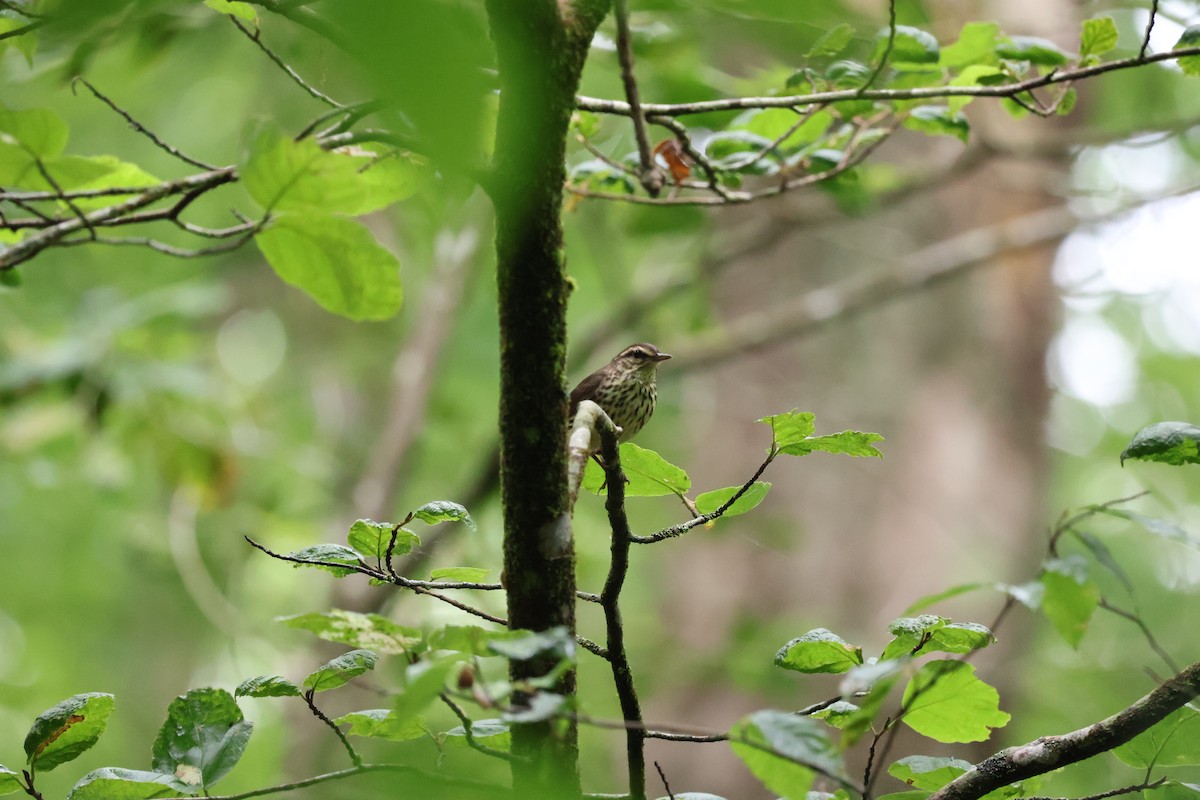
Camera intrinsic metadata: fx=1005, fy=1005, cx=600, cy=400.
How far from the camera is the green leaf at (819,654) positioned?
132 cm

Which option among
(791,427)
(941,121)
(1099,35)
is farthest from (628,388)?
(791,427)

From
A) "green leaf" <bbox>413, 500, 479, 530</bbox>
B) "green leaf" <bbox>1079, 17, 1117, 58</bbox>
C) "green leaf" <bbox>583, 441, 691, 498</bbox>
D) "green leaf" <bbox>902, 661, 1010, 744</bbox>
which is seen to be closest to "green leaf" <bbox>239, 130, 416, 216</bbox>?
"green leaf" <bbox>413, 500, 479, 530</bbox>

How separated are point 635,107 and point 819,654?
0.93 metres

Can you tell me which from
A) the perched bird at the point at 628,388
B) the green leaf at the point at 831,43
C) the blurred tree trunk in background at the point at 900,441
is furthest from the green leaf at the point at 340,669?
the blurred tree trunk in background at the point at 900,441

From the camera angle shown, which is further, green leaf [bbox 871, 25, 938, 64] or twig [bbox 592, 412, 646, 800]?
green leaf [bbox 871, 25, 938, 64]

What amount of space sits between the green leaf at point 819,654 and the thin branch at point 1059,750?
0.63 ft

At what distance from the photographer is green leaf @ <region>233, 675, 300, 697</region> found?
1305 mm

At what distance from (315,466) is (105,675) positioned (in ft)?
18.8

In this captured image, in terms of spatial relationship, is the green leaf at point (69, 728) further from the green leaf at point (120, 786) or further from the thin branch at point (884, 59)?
the thin branch at point (884, 59)

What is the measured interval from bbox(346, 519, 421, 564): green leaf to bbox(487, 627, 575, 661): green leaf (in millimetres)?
320

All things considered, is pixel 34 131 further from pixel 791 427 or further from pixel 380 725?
pixel 791 427

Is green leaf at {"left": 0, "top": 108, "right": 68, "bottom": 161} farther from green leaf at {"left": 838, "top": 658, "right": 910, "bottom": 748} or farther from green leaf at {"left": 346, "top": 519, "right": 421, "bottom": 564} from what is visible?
green leaf at {"left": 838, "top": 658, "right": 910, "bottom": 748}

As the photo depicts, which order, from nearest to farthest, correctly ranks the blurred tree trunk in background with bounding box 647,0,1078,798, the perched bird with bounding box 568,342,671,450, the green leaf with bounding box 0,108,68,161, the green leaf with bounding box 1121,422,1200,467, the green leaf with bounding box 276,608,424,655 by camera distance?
the green leaf with bounding box 276,608,424,655, the green leaf with bounding box 1121,422,1200,467, the green leaf with bounding box 0,108,68,161, the perched bird with bounding box 568,342,671,450, the blurred tree trunk in background with bounding box 647,0,1078,798

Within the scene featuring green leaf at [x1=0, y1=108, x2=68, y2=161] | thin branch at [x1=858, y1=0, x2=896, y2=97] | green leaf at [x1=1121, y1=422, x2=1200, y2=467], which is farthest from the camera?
thin branch at [x1=858, y1=0, x2=896, y2=97]
